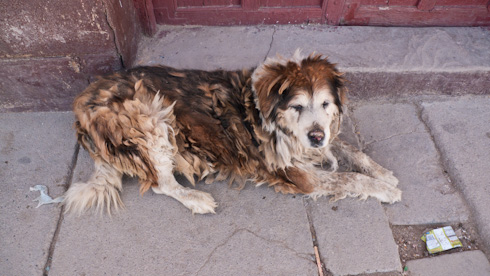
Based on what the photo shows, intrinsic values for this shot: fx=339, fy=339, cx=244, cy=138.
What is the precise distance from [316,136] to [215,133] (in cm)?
85

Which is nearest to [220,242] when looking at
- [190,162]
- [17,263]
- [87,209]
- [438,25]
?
[190,162]

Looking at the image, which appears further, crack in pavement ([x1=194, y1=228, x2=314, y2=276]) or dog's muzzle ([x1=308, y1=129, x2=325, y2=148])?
crack in pavement ([x1=194, y1=228, x2=314, y2=276])

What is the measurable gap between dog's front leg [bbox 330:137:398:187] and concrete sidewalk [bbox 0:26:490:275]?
0.63 ft

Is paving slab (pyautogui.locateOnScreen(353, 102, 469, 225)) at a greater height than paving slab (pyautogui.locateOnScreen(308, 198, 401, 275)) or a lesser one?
greater

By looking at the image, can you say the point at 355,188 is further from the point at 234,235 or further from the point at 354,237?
the point at 234,235

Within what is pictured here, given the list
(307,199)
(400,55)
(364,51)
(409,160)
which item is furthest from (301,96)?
(400,55)

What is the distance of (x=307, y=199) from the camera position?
2914mm

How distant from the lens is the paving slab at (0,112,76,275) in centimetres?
260

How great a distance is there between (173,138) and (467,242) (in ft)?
8.21

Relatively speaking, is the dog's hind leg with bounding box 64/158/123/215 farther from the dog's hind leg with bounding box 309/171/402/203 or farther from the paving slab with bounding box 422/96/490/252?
the paving slab with bounding box 422/96/490/252

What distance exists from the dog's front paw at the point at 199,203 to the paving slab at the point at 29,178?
1099mm

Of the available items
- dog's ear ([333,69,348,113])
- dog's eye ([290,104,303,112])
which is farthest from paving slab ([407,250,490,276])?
dog's eye ([290,104,303,112])

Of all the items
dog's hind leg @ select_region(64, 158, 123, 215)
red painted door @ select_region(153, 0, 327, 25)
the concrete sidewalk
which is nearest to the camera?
the concrete sidewalk

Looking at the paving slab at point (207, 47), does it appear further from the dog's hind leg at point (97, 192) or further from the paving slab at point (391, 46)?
the dog's hind leg at point (97, 192)
